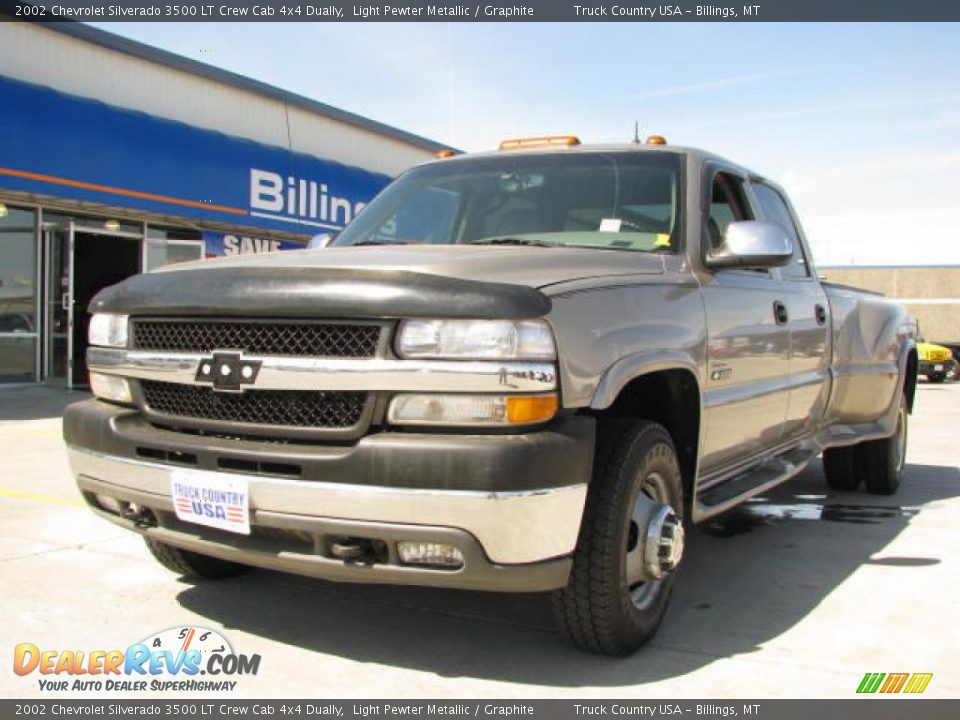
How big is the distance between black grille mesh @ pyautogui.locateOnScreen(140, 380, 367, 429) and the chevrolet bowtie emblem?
41mm

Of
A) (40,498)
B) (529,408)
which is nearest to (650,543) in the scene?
(529,408)

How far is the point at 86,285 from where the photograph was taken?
44.9 feet

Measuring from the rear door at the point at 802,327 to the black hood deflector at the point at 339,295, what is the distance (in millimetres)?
2521

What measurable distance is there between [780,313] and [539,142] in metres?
1.46

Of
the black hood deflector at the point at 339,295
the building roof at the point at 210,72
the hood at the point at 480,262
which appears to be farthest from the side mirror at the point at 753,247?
the building roof at the point at 210,72

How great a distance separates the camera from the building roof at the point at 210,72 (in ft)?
40.3

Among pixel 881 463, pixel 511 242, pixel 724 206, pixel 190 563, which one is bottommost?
pixel 190 563

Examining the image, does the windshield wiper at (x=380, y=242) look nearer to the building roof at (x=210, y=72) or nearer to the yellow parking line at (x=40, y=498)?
the yellow parking line at (x=40, y=498)

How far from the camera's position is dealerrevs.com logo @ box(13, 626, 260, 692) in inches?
119

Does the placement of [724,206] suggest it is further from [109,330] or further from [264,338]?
[109,330]

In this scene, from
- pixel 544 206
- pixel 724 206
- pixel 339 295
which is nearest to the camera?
pixel 339 295

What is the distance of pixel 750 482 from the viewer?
437cm

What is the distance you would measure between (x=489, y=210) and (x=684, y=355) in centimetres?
127

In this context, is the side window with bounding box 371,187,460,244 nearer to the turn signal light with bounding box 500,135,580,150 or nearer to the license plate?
the turn signal light with bounding box 500,135,580,150
